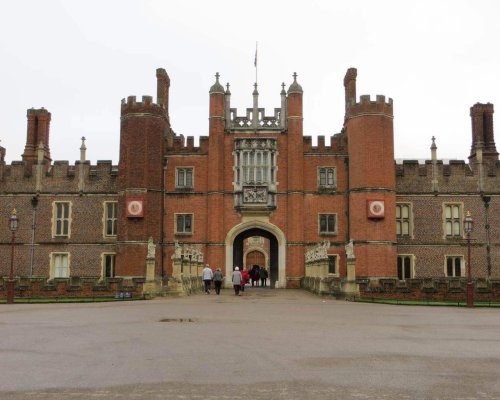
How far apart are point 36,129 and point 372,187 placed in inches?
837

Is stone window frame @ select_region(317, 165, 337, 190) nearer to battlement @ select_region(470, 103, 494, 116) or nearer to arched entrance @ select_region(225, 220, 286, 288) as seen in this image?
arched entrance @ select_region(225, 220, 286, 288)

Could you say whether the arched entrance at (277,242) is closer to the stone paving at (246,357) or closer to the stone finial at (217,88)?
the stone finial at (217,88)

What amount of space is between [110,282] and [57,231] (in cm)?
1225

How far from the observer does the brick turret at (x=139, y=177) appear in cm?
3331

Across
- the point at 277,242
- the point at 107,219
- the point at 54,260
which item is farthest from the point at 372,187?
the point at 54,260

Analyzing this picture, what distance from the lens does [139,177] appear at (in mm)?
34031

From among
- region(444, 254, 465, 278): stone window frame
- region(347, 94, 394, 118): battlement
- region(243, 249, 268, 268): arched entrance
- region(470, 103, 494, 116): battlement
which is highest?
region(470, 103, 494, 116): battlement

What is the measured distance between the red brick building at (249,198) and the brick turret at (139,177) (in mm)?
56

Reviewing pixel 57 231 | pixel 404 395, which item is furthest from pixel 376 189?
pixel 404 395

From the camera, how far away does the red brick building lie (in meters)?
33.8

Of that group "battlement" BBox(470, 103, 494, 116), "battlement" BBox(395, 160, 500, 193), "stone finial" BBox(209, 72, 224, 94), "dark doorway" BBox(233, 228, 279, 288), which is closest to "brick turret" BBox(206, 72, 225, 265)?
"stone finial" BBox(209, 72, 224, 94)

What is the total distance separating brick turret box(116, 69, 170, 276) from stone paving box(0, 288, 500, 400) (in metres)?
17.9

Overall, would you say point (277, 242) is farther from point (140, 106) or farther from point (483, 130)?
point (483, 130)

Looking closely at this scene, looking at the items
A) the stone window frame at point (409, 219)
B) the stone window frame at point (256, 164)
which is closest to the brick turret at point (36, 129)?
the stone window frame at point (256, 164)
